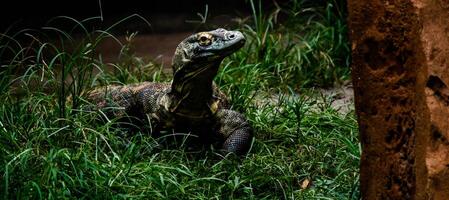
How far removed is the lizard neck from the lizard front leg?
15cm

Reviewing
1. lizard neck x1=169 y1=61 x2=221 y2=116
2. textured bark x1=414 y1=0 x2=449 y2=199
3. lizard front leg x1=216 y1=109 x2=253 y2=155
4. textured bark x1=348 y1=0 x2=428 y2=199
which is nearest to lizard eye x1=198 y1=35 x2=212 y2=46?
lizard neck x1=169 y1=61 x2=221 y2=116

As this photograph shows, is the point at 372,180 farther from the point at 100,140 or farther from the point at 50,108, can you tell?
the point at 50,108

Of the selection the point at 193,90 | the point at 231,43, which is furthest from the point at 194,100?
the point at 231,43

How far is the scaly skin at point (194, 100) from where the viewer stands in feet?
20.0

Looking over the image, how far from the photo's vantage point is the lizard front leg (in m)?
6.26

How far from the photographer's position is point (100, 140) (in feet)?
19.3

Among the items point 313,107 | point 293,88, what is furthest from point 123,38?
point 313,107

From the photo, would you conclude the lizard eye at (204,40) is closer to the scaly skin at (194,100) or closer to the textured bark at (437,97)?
the scaly skin at (194,100)

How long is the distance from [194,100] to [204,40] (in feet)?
1.38

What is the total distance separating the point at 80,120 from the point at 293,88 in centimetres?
240

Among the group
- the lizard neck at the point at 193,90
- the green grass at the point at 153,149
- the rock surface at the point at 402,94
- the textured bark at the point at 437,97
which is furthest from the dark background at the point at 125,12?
the textured bark at the point at 437,97

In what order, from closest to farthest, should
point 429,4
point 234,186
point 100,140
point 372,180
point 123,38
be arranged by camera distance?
point 429,4
point 372,180
point 234,186
point 100,140
point 123,38

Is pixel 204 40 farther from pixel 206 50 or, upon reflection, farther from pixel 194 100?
pixel 194 100

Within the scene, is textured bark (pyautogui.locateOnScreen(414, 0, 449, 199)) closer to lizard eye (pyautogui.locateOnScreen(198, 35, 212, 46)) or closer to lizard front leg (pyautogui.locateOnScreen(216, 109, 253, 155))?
lizard eye (pyautogui.locateOnScreen(198, 35, 212, 46))
